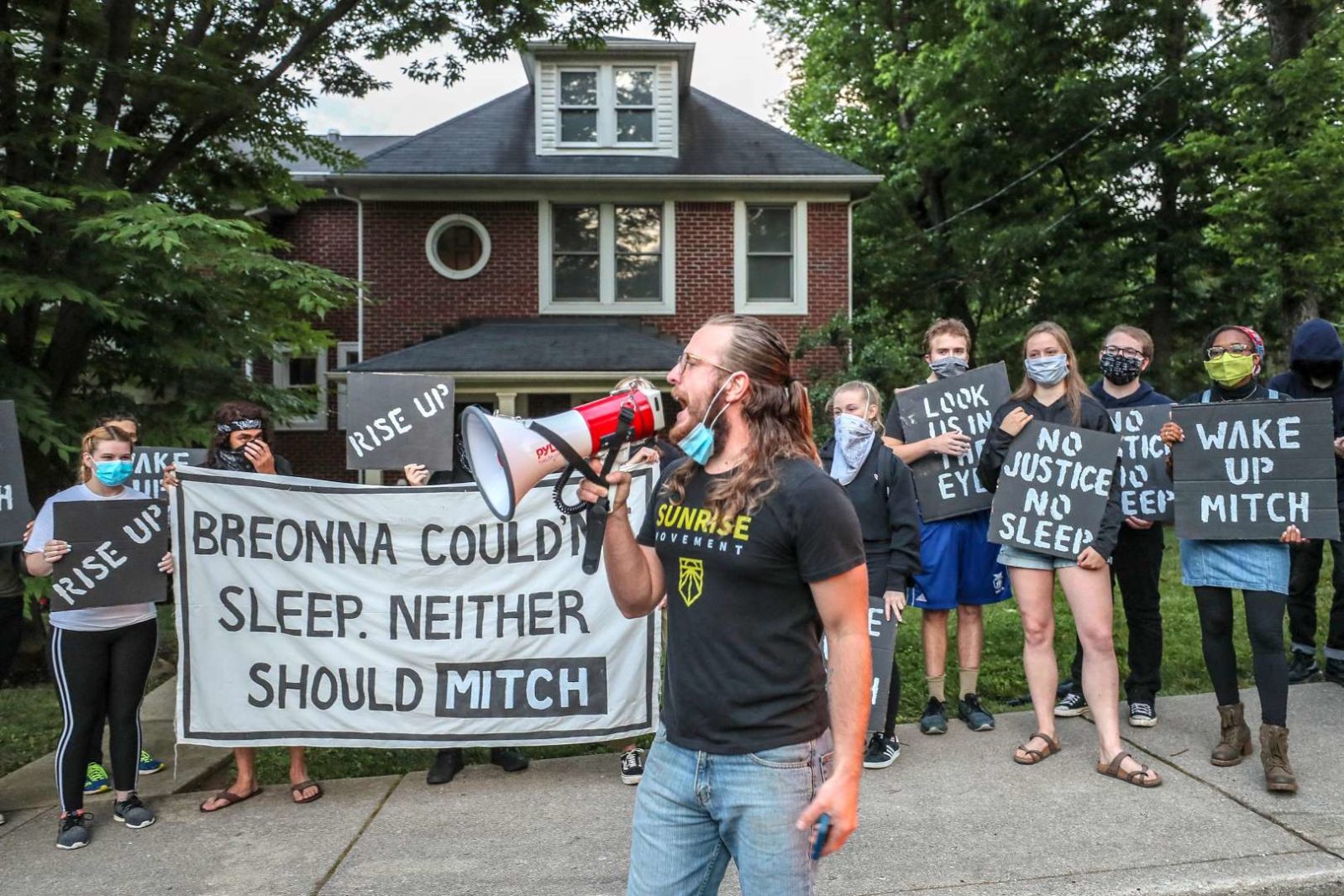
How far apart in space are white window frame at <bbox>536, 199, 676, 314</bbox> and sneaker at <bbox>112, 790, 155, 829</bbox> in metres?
13.5

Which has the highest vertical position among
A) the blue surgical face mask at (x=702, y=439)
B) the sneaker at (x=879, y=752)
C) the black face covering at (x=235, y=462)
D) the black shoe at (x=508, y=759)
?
the blue surgical face mask at (x=702, y=439)

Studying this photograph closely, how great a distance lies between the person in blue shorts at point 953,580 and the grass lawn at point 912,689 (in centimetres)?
58

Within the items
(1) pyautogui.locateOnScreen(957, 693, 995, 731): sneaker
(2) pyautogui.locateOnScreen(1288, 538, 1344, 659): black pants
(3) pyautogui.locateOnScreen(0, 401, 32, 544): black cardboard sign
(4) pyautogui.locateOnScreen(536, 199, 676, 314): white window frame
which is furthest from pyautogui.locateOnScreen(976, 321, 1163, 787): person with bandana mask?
(4) pyautogui.locateOnScreen(536, 199, 676, 314): white window frame

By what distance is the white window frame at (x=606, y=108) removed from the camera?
1803cm

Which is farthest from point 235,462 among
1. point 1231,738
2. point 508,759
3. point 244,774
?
point 1231,738

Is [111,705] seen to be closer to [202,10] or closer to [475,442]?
[475,442]

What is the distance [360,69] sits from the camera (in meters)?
10.4

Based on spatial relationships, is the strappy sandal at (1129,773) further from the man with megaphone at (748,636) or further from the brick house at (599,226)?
the brick house at (599,226)

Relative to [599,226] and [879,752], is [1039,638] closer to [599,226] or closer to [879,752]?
[879,752]

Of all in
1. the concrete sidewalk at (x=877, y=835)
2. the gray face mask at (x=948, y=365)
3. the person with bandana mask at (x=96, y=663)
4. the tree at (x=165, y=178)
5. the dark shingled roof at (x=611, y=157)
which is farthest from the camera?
the dark shingled roof at (x=611, y=157)

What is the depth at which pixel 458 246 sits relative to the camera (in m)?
17.8

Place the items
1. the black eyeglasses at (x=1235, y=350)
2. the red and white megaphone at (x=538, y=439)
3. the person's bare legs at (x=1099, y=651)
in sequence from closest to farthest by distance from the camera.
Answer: the red and white megaphone at (x=538, y=439), the person's bare legs at (x=1099, y=651), the black eyeglasses at (x=1235, y=350)

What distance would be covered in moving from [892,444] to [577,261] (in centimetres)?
1276

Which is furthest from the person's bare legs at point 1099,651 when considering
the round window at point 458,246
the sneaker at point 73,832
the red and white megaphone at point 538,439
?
the round window at point 458,246
